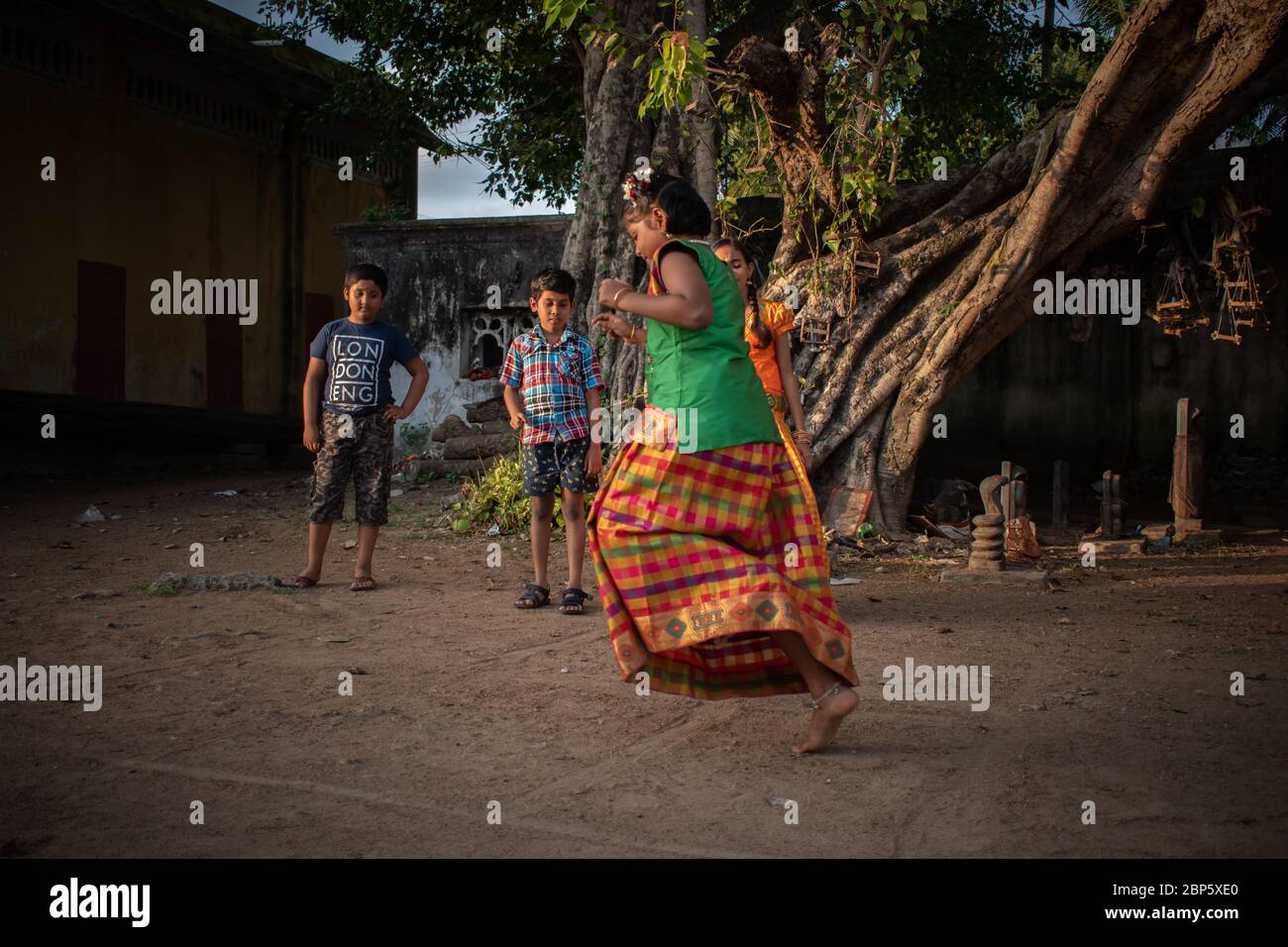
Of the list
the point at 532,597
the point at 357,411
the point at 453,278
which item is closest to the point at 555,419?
the point at 532,597

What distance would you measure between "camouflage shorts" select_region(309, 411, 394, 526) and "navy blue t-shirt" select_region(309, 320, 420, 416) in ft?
0.28

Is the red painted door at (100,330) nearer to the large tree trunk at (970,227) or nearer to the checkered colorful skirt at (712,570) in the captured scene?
the large tree trunk at (970,227)

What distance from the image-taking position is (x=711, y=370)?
142 inches

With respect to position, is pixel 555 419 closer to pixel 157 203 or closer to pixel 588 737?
pixel 588 737

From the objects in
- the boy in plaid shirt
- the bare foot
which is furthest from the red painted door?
the bare foot

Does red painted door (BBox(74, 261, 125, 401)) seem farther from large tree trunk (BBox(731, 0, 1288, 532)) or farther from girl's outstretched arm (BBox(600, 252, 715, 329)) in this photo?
girl's outstretched arm (BBox(600, 252, 715, 329))

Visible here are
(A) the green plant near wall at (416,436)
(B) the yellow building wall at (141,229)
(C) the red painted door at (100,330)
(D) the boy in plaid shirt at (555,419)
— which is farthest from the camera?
(A) the green plant near wall at (416,436)

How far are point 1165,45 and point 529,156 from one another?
7.00m

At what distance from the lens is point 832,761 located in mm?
3596

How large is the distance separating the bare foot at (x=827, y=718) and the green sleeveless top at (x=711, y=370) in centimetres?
83

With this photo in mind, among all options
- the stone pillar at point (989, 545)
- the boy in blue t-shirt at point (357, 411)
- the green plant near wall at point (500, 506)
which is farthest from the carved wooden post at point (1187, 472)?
the boy in blue t-shirt at point (357, 411)

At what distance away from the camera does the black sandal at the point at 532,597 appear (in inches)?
247

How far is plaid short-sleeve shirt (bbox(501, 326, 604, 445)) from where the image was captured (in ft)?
20.7

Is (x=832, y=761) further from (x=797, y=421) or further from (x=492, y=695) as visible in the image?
(x=797, y=421)
